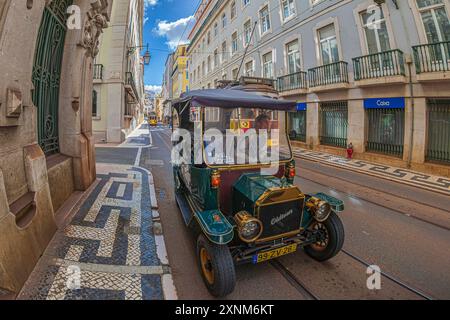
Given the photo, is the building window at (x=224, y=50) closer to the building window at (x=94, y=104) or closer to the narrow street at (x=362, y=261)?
the building window at (x=94, y=104)

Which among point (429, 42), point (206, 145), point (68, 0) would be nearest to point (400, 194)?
point (206, 145)

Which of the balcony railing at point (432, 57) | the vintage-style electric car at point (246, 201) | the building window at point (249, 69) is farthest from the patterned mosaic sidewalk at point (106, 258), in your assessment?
the building window at point (249, 69)

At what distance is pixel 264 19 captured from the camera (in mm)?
20641

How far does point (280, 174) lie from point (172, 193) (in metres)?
4.02

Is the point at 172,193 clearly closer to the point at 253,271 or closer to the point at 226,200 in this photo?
the point at 226,200

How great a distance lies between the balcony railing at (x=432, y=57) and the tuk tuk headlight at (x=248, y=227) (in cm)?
1085

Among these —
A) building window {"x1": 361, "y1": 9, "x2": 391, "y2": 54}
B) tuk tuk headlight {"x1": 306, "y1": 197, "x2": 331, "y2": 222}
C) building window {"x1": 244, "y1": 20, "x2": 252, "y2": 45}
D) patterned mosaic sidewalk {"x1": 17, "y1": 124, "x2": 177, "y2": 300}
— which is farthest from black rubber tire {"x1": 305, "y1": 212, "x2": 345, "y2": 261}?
building window {"x1": 244, "y1": 20, "x2": 252, "y2": 45}

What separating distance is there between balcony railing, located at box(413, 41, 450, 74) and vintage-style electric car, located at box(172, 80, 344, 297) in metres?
9.40

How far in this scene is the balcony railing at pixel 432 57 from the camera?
370 inches

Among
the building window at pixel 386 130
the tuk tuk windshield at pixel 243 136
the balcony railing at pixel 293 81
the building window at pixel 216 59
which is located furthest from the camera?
the building window at pixel 216 59

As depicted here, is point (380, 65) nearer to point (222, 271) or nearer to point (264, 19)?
point (264, 19)

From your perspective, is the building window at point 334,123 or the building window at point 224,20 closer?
the building window at point 334,123

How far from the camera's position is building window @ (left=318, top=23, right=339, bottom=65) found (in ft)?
47.1

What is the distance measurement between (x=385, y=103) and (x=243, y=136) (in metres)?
10.7
